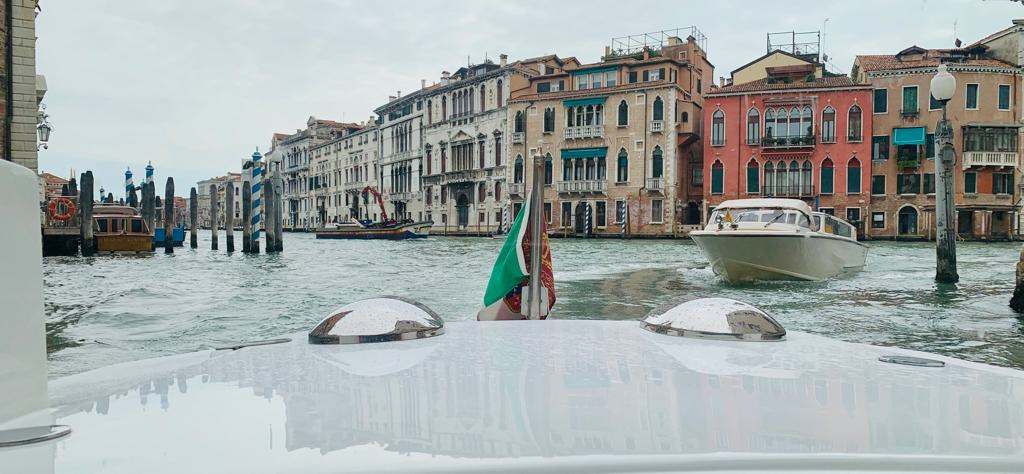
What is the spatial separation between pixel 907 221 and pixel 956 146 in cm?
368

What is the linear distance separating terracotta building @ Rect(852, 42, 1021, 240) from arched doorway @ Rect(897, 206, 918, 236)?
4cm

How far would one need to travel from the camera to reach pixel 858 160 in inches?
1200

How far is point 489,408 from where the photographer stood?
4.25ft

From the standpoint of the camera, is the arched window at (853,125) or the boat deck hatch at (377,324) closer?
the boat deck hatch at (377,324)

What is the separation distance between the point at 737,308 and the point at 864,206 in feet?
104

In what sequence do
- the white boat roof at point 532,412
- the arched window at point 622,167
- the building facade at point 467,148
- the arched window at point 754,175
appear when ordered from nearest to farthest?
the white boat roof at point 532,412 < the arched window at point 754,175 < the arched window at point 622,167 < the building facade at point 467,148

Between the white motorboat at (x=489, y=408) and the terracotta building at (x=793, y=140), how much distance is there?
101 ft

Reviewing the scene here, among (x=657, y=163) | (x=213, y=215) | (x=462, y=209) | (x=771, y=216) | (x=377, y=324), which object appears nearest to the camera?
(x=377, y=324)

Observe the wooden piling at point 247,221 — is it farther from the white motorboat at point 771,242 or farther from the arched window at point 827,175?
the arched window at point 827,175

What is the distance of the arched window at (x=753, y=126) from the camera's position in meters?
31.7

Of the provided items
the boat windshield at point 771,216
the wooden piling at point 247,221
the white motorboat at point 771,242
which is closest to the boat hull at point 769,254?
the white motorboat at point 771,242

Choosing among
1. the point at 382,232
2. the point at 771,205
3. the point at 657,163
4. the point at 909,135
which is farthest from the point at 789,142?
the point at 771,205

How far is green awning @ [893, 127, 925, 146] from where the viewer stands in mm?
29703

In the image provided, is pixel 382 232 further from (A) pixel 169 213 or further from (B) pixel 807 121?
(B) pixel 807 121
